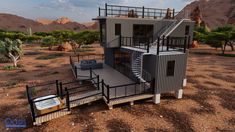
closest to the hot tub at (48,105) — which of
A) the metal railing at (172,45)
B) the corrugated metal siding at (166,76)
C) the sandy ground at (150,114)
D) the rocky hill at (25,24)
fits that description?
the sandy ground at (150,114)

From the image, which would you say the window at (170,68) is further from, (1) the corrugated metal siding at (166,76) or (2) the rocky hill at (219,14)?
(2) the rocky hill at (219,14)

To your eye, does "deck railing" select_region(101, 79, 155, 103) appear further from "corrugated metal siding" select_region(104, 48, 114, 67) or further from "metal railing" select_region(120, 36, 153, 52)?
"corrugated metal siding" select_region(104, 48, 114, 67)

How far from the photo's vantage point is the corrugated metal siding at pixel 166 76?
9.99 meters

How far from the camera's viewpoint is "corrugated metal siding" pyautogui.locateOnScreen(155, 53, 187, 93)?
32.8 feet

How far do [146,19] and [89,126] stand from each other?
1094 centimetres

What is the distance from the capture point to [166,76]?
34.2 ft

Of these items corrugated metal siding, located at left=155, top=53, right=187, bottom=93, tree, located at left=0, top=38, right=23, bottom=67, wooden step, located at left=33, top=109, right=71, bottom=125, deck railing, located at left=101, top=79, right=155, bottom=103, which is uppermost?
tree, located at left=0, top=38, right=23, bottom=67

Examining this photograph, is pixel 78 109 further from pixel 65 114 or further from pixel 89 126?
pixel 89 126

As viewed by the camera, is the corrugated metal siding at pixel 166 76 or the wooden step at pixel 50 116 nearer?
the wooden step at pixel 50 116

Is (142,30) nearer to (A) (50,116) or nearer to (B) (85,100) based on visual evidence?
(B) (85,100)

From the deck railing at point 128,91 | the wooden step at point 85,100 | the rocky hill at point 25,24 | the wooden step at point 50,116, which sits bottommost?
the wooden step at point 50,116

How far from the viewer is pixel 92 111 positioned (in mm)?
9844

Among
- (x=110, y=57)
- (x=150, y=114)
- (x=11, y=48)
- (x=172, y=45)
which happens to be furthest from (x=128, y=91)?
(x=11, y=48)

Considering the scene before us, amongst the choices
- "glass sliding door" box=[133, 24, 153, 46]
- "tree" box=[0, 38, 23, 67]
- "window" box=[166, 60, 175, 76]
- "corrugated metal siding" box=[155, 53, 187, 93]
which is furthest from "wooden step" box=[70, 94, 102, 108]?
"tree" box=[0, 38, 23, 67]
